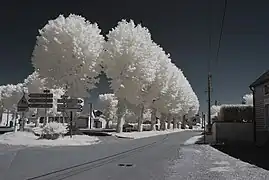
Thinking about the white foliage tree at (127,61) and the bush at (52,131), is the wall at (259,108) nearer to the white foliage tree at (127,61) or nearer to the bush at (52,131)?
the bush at (52,131)

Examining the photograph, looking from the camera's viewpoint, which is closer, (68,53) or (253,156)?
(253,156)

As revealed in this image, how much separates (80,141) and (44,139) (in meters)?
2.55

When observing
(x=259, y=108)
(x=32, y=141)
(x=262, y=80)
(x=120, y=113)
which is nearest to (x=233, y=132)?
(x=259, y=108)

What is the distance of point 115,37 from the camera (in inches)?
1640

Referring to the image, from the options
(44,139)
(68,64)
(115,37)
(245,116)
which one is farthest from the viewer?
(115,37)

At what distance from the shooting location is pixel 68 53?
3603 centimetres

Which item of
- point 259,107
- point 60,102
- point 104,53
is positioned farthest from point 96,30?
point 259,107

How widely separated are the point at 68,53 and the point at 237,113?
16906 millimetres

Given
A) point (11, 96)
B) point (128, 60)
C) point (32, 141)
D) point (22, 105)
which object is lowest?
point (32, 141)

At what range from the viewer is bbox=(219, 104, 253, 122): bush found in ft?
103

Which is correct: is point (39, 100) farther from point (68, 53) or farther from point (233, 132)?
point (233, 132)

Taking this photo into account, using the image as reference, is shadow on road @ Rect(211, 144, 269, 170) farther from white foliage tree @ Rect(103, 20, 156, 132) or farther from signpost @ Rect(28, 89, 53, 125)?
white foliage tree @ Rect(103, 20, 156, 132)

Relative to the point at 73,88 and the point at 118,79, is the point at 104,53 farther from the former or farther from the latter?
the point at 73,88

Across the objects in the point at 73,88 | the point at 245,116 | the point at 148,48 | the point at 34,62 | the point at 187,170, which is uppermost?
the point at 148,48
